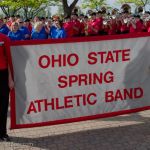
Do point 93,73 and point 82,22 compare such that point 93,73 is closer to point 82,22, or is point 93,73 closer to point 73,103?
point 73,103

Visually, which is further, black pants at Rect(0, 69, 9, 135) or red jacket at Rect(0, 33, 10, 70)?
black pants at Rect(0, 69, 9, 135)

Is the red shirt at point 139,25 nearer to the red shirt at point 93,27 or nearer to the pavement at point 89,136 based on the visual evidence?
the red shirt at point 93,27

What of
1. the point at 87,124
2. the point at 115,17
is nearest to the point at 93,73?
the point at 87,124

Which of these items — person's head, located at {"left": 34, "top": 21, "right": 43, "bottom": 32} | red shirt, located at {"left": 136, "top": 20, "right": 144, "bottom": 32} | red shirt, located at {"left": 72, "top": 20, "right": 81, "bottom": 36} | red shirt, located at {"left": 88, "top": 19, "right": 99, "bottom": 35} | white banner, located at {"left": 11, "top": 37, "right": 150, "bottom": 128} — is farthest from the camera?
red shirt, located at {"left": 72, "top": 20, "right": 81, "bottom": 36}

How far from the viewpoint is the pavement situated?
5.88 m

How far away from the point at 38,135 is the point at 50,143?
0.45 m

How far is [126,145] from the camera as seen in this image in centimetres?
587

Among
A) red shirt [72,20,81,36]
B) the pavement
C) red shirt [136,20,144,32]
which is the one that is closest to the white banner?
the pavement

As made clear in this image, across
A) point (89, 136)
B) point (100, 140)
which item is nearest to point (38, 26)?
point (89, 136)

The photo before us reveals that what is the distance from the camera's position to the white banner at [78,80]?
6.20 m

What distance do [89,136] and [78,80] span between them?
2.87ft

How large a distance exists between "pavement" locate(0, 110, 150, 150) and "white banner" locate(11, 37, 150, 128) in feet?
0.78

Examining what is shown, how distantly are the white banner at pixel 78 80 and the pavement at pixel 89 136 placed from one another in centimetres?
24

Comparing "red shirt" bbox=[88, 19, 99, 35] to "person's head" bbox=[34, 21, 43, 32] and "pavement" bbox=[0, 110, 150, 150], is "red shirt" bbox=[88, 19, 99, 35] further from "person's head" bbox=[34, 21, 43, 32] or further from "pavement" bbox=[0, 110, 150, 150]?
"pavement" bbox=[0, 110, 150, 150]
